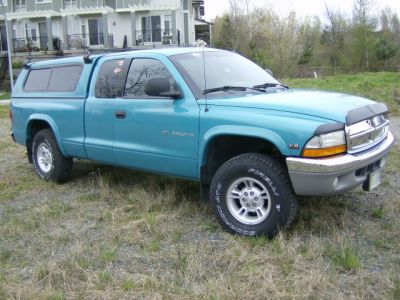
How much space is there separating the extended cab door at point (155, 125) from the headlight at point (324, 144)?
1151 mm

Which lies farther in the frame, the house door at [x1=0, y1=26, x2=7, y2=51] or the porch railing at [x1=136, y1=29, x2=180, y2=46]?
the house door at [x1=0, y1=26, x2=7, y2=51]

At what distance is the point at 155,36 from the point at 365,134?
3278cm

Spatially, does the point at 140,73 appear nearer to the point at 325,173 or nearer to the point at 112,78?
the point at 112,78

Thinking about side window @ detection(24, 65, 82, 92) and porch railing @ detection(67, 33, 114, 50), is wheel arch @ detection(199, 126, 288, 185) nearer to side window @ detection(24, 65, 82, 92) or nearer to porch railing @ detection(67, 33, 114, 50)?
side window @ detection(24, 65, 82, 92)

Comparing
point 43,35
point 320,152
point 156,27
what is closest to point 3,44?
point 43,35

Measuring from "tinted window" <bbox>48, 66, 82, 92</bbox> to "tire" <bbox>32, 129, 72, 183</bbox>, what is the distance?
0.65 meters

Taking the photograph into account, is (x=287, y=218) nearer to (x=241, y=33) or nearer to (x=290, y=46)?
(x=290, y=46)

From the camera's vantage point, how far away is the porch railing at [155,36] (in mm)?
34844

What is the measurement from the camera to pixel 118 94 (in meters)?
5.38

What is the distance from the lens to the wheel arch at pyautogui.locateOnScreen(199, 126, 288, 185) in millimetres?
4090

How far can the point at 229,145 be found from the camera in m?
4.65

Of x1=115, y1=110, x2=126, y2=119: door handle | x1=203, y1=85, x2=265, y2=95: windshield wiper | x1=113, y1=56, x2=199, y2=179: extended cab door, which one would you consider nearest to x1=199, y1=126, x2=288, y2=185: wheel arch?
x1=113, y1=56, x2=199, y2=179: extended cab door

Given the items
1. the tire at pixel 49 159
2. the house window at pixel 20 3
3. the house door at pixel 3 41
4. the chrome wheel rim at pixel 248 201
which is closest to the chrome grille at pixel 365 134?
the chrome wheel rim at pixel 248 201

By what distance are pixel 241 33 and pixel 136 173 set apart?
40.3 metres
